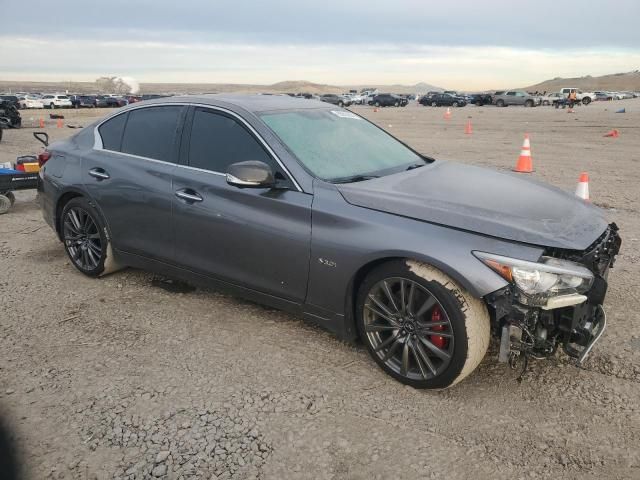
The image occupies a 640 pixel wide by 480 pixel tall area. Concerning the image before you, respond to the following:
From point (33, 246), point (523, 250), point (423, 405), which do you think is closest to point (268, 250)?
point (423, 405)

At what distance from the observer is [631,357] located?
12.0 ft

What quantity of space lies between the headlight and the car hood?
0.41 ft

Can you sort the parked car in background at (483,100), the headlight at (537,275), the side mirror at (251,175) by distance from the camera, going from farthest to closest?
1. the parked car in background at (483,100)
2. the side mirror at (251,175)
3. the headlight at (537,275)

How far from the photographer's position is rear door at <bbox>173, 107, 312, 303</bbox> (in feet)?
11.8

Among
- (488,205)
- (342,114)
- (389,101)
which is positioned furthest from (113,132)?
(389,101)

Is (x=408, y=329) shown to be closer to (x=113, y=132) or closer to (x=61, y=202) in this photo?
(x=113, y=132)

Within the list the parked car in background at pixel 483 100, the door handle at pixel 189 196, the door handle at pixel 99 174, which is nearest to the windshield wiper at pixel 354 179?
the door handle at pixel 189 196

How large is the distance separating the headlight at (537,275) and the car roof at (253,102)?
6.79ft

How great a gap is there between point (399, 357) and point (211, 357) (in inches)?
49.3

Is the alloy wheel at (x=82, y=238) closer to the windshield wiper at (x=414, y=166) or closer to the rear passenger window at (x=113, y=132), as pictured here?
the rear passenger window at (x=113, y=132)

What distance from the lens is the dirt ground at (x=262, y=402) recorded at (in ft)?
8.84

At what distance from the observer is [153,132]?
15.0ft

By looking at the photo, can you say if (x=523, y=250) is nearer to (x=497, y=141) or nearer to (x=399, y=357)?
(x=399, y=357)

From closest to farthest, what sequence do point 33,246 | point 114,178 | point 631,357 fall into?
point 631,357, point 114,178, point 33,246
